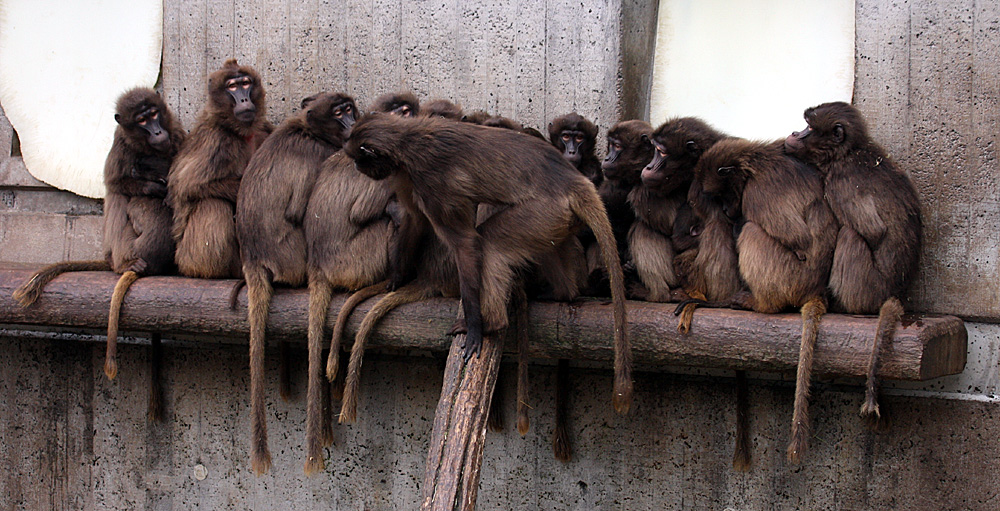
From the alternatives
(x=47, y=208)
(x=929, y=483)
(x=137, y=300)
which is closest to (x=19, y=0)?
(x=47, y=208)

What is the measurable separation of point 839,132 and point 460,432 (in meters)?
2.50

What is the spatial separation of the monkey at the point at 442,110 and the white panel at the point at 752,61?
1330mm

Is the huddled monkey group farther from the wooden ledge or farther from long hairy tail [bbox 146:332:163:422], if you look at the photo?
long hairy tail [bbox 146:332:163:422]

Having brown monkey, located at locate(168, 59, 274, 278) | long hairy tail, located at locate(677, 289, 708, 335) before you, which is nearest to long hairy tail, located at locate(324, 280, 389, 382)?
brown monkey, located at locate(168, 59, 274, 278)

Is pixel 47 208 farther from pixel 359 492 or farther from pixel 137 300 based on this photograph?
pixel 359 492

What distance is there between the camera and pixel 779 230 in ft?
13.2

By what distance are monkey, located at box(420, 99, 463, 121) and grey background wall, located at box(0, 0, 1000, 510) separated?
1.20 ft

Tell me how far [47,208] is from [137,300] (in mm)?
2045

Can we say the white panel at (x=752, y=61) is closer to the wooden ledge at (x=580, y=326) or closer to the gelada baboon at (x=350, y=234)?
the wooden ledge at (x=580, y=326)

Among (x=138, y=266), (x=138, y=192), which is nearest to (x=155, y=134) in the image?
(x=138, y=192)

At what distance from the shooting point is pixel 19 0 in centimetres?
632

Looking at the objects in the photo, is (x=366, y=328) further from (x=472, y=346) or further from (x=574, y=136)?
Answer: (x=574, y=136)

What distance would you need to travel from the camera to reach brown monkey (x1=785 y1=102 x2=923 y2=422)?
3.93 metres

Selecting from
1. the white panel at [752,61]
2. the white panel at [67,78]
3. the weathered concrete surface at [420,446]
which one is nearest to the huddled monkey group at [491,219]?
the weathered concrete surface at [420,446]
